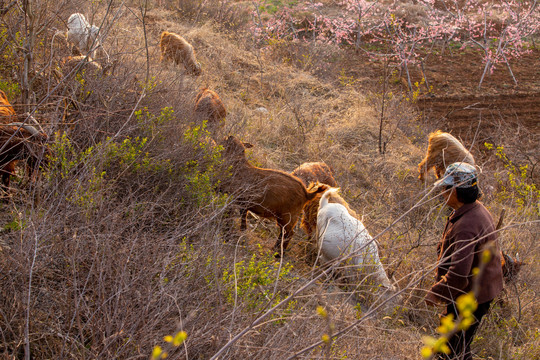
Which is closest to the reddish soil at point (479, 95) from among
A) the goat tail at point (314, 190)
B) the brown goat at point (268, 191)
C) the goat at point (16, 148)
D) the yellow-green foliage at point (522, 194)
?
the yellow-green foliage at point (522, 194)

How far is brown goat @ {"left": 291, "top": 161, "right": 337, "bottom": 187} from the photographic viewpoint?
5.76 m

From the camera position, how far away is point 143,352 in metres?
2.17

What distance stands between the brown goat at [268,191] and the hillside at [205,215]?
7.1 inches

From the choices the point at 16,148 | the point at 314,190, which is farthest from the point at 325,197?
the point at 16,148

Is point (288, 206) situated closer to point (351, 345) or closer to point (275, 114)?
point (351, 345)

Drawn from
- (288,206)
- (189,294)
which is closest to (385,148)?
(288,206)

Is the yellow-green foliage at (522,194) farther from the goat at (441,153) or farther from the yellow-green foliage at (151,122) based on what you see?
the yellow-green foliage at (151,122)

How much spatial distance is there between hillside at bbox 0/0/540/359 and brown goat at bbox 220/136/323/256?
0.59 ft

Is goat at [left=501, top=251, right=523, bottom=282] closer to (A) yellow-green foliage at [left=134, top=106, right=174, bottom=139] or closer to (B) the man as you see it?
(B) the man

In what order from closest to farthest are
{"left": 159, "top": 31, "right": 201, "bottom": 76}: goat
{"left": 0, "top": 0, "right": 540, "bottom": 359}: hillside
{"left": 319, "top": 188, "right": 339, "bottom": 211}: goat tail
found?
1. {"left": 0, "top": 0, "right": 540, "bottom": 359}: hillside
2. {"left": 319, "top": 188, "right": 339, "bottom": 211}: goat tail
3. {"left": 159, "top": 31, "right": 201, "bottom": 76}: goat

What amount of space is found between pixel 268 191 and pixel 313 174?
131 cm

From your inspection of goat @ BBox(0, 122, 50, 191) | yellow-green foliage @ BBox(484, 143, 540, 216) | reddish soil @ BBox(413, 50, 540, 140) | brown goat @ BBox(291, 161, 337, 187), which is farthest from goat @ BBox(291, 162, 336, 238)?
reddish soil @ BBox(413, 50, 540, 140)

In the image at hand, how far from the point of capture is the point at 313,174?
5.80 meters

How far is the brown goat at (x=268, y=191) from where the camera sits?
15.2 ft
